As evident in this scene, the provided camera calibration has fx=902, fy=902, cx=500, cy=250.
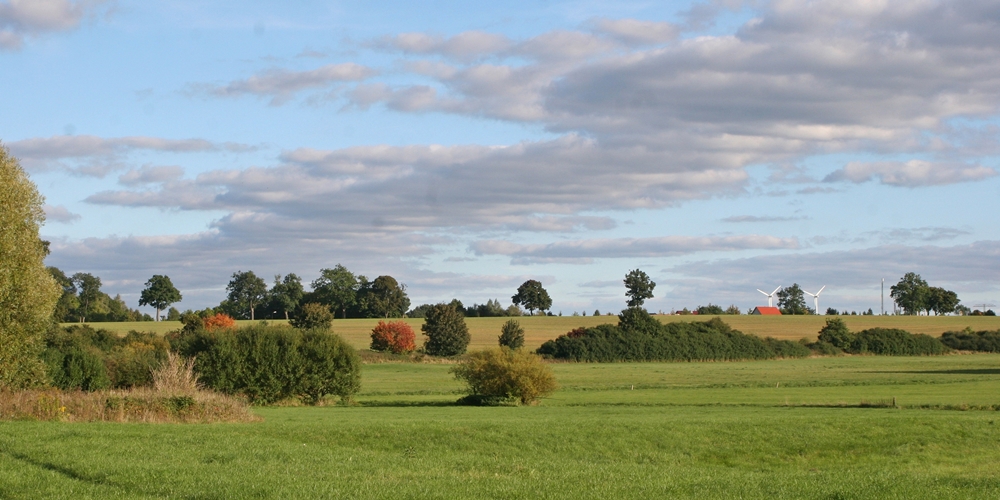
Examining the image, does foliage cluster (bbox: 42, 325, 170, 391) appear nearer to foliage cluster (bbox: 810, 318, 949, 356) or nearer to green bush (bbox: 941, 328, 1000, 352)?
foliage cluster (bbox: 810, 318, 949, 356)

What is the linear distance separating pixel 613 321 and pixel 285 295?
164 feet

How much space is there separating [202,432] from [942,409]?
27.7 m

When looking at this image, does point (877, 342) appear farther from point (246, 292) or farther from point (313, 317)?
point (246, 292)

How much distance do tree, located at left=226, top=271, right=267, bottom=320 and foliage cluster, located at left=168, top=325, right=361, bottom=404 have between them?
93125 mm

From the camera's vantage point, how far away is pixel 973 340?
96.8 metres

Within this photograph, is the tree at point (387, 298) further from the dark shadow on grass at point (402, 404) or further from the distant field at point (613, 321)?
the dark shadow on grass at point (402, 404)

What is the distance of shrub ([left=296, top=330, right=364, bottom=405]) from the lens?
45.2 meters

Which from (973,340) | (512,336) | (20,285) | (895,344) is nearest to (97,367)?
(20,285)

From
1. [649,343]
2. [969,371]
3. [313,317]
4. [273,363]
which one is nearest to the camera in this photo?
[273,363]

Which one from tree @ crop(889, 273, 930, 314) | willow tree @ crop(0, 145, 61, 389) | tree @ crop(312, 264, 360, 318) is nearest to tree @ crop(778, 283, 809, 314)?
tree @ crop(889, 273, 930, 314)

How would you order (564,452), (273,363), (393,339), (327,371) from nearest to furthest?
(564,452)
(273,363)
(327,371)
(393,339)

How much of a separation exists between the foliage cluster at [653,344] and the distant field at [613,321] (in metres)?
9.17

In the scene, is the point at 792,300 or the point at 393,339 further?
the point at 792,300

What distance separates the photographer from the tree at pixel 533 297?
14375 cm
